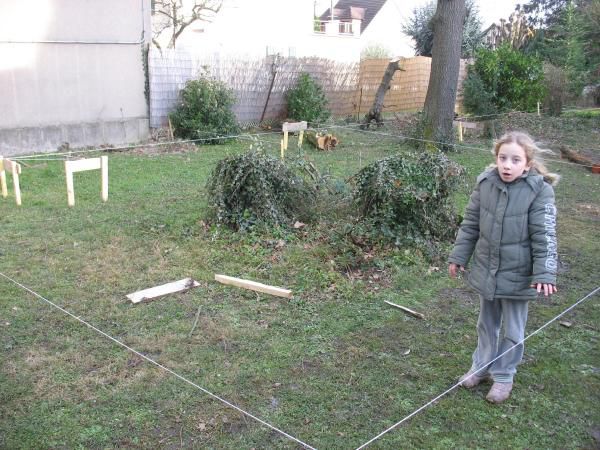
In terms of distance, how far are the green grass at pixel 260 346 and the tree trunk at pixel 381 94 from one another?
30.0 feet

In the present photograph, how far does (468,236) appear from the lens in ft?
11.1

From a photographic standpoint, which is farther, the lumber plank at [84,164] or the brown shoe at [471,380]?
the lumber plank at [84,164]

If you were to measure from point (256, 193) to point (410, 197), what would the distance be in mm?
1616

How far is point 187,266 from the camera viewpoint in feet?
17.3

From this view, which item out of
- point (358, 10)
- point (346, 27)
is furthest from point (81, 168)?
point (358, 10)

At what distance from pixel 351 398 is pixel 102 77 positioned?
10.4 m

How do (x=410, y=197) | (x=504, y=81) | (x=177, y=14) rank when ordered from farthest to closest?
(x=177, y=14) < (x=504, y=81) < (x=410, y=197)

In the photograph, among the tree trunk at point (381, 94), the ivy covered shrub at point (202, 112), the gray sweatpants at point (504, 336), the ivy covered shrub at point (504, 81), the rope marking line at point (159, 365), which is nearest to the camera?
the rope marking line at point (159, 365)

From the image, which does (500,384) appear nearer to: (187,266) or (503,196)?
(503,196)

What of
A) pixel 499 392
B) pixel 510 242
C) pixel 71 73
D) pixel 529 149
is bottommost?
pixel 499 392

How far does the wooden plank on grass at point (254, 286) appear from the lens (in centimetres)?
462

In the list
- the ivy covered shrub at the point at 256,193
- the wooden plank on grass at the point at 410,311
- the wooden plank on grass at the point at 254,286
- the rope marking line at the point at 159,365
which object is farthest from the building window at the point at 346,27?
the rope marking line at the point at 159,365

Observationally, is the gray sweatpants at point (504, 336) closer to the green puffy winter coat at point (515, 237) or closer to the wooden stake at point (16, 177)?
the green puffy winter coat at point (515, 237)

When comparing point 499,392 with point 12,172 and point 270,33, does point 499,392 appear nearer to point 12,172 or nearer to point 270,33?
point 12,172
